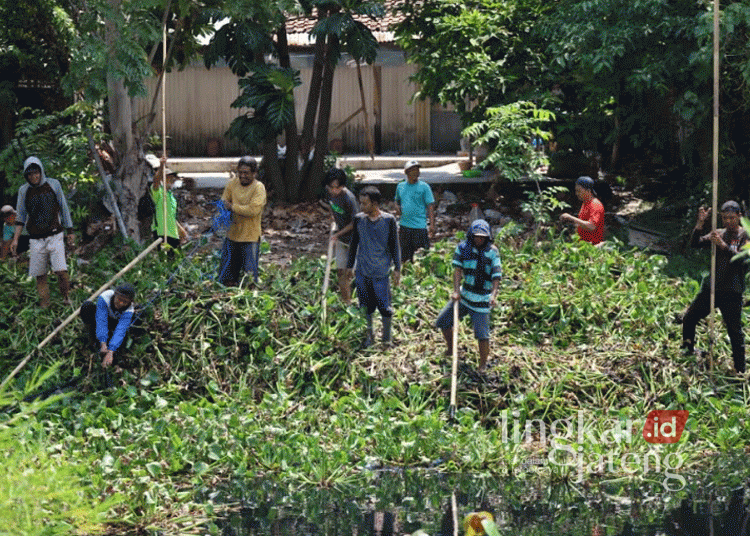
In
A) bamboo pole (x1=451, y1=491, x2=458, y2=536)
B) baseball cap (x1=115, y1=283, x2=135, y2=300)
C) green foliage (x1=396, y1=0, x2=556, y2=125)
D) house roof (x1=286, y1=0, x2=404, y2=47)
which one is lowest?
bamboo pole (x1=451, y1=491, x2=458, y2=536)

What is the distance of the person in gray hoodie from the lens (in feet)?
36.0

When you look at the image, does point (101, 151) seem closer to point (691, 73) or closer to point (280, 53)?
point (280, 53)

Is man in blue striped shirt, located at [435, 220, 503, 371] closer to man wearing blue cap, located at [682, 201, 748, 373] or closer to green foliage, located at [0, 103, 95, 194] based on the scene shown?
man wearing blue cap, located at [682, 201, 748, 373]

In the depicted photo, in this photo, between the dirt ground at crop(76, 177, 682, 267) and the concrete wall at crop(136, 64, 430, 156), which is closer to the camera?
the dirt ground at crop(76, 177, 682, 267)

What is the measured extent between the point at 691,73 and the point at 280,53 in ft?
17.9

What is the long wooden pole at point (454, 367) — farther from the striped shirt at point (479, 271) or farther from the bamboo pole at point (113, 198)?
the bamboo pole at point (113, 198)

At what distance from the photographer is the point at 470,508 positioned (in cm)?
822

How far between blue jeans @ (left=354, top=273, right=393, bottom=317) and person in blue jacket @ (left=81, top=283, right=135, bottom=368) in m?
1.89

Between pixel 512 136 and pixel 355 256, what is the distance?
4333 millimetres

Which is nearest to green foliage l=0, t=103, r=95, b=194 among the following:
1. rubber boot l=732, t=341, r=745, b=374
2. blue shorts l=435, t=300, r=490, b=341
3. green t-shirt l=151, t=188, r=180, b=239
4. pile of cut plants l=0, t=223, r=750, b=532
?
pile of cut plants l=0, t=223, r=750, b=532

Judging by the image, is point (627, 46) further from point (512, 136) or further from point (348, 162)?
point (348, 162)

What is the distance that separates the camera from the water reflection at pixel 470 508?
7.87 m

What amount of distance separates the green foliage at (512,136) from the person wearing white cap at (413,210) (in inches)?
79.3

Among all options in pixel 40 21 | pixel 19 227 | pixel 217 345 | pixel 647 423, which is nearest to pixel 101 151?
pixel 40 21
